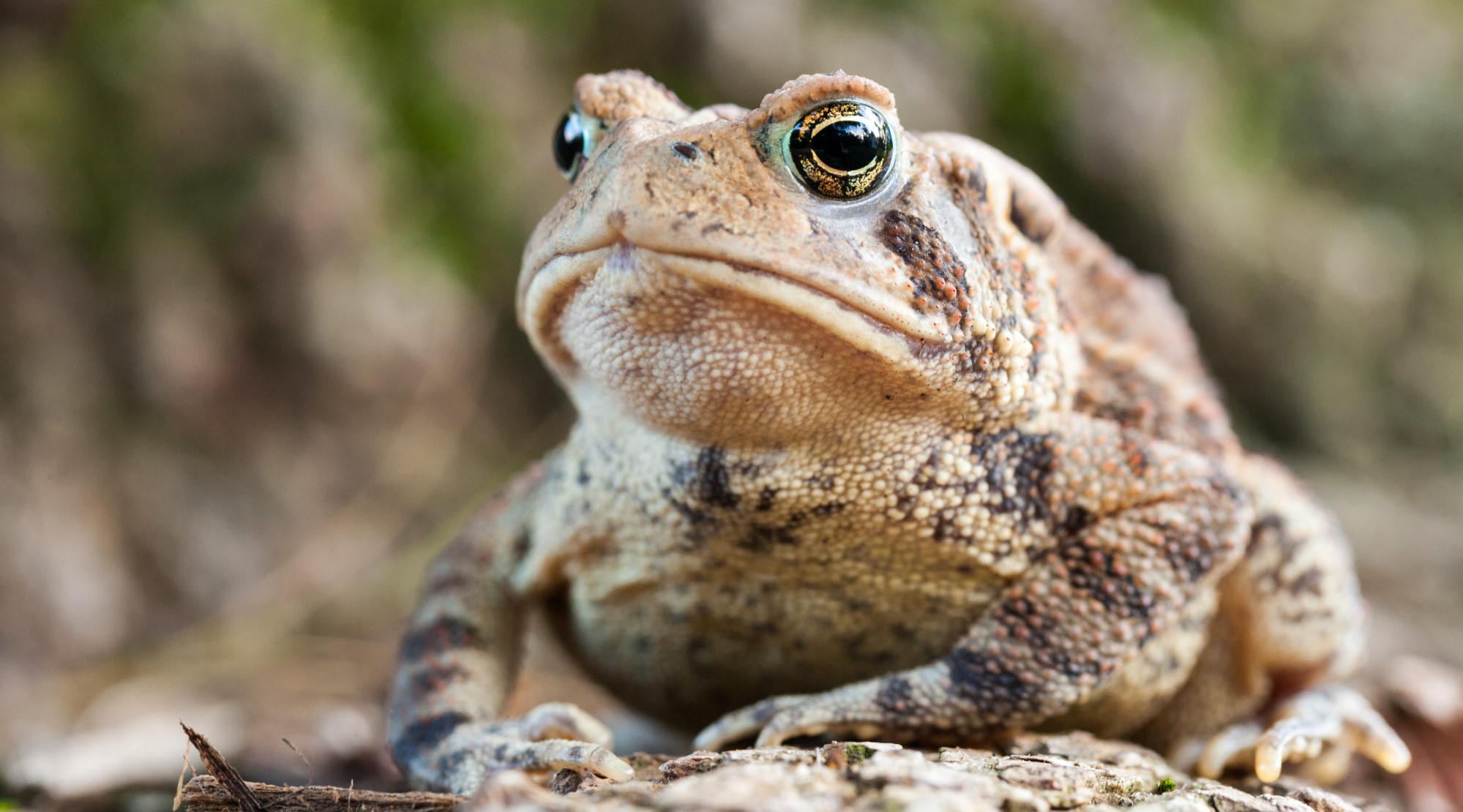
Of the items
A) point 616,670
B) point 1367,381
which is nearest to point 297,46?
point 616,670

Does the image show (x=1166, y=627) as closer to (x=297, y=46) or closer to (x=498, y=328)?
(x=498, y=328)

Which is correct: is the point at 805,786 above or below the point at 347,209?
below

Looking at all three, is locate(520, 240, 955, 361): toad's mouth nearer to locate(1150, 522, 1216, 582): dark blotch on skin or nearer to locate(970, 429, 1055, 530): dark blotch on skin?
locate(970, 429, 1055, 530): dark blotch on skin

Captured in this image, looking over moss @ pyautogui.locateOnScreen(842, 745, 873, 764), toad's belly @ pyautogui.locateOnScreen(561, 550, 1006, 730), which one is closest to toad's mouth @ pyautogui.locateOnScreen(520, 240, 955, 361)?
toad's belly @ pyautogui.locateOnScreen(561, 550, 1006, 730)

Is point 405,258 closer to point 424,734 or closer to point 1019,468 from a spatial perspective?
point 424,734

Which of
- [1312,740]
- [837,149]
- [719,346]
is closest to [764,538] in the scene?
[719,346]

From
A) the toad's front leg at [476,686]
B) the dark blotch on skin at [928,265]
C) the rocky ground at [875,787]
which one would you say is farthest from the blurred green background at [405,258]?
the dark blotch on skin at [928,265]

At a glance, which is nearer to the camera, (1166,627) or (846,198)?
(846,198)
